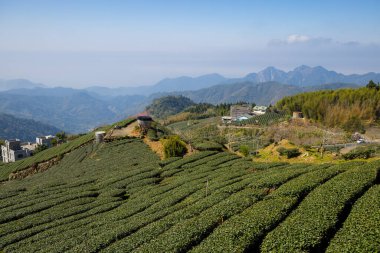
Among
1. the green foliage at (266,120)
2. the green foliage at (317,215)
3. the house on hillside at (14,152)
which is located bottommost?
the house on hillside at (14,152)

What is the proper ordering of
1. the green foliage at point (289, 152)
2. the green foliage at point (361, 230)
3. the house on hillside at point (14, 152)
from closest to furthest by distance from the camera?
the green foliage at point (361, 230), the green foliage at point (289, 152), the house on hillside at point (14, 152)

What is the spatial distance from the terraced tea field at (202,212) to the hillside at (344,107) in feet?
143

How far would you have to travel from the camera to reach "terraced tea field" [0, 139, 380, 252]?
679 inches

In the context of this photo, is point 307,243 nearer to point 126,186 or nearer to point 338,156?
point 126,186

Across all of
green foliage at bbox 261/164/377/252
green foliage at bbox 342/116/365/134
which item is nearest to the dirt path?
green foliage at bbox 342/116/365/134

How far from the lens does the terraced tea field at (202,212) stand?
17234 millimetres

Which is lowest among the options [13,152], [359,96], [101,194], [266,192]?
[13,152]

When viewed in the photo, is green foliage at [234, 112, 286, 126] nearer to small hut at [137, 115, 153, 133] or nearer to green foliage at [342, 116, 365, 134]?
green foliage at [342, 116, 365, 134]

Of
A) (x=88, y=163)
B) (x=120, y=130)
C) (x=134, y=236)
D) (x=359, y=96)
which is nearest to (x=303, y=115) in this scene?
(x=359, y=96)

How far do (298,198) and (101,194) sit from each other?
2088cm

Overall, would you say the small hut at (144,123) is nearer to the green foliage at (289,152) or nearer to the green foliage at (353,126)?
the green foliage at (289,152)

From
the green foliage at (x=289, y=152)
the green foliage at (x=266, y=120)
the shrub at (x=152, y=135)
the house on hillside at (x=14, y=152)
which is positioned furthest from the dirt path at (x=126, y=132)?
the house on hillside at (x=14, y=152)

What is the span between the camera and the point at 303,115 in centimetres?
8800

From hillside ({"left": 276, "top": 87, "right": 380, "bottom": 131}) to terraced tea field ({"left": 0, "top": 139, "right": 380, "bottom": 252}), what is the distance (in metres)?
43.7
